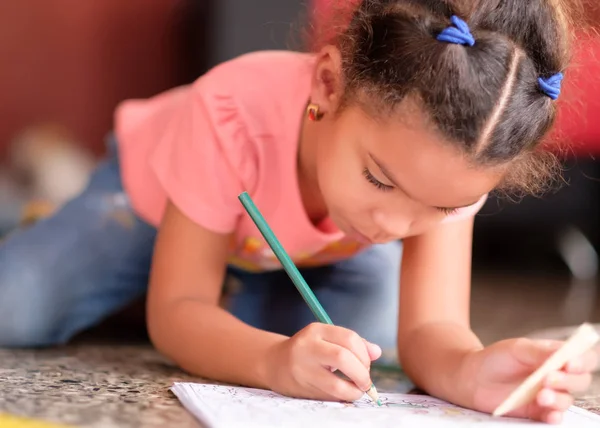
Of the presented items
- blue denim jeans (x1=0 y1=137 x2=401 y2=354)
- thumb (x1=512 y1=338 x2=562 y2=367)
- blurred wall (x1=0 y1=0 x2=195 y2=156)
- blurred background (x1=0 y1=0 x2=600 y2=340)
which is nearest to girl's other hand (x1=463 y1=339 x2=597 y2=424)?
thumb (x1=512 y1=338 x2=562 y2=367)

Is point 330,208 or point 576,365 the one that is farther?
point 330,208

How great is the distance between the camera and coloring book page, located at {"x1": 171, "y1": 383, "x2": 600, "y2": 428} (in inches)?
22.1

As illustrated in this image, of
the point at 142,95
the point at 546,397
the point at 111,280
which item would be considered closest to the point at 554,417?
the point at 546,397

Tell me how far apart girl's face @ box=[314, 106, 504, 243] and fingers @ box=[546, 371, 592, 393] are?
144 mm

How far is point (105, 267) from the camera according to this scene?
1019 millimetres

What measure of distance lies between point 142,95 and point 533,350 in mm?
1608

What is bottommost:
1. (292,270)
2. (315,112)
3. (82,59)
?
(292,270)

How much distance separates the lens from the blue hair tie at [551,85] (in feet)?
2.03

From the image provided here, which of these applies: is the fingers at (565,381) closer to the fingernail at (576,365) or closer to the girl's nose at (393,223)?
the fingernail at (576,365)

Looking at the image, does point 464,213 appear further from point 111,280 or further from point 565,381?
point 111,280

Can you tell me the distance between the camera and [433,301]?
0.77 meters

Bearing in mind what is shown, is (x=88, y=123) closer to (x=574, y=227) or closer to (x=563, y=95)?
(x=574, y=227)

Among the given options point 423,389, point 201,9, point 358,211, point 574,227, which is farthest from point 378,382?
point 201,9

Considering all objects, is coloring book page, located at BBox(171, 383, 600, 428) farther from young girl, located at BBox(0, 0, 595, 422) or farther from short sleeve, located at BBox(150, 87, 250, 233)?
short sleeve, located at BBox(150, 87, 250, 233)
